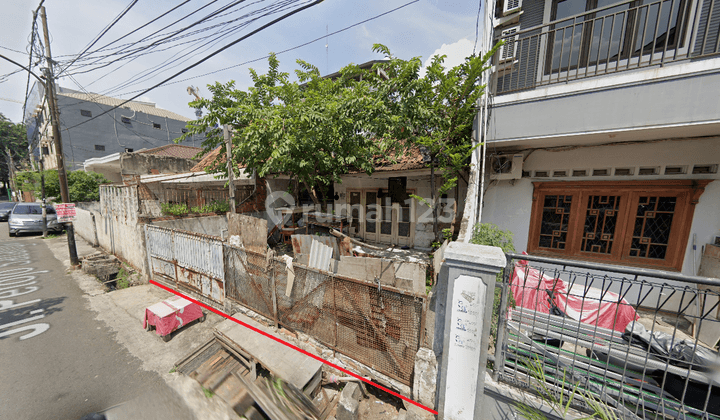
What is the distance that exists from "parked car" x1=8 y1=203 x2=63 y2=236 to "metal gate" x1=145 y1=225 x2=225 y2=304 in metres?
13.2

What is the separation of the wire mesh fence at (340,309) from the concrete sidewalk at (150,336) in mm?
1220

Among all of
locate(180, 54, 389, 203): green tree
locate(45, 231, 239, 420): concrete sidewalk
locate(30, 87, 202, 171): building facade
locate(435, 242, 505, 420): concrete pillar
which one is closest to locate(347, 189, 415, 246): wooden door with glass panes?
locate(180, 54, 389, 203): green tree

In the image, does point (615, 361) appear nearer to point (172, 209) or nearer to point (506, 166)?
point (506, 166)

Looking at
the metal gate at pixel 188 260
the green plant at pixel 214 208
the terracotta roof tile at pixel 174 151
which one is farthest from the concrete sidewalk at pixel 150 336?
the terracotta roof tile at pixel 174 151

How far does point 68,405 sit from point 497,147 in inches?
354

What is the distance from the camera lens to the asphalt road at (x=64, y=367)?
10.5 feet

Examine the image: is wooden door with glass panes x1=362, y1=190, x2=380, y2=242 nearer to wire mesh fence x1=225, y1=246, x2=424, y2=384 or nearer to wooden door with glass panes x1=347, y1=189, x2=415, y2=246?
wooden door with glass panes x1=347, y1=189, x2=415, y2=246

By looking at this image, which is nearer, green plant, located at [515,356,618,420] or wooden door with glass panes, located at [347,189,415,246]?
green plant, located at [515,356,618,420]

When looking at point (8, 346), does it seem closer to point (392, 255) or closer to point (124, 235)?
point (124, 235)

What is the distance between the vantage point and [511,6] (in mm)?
5090

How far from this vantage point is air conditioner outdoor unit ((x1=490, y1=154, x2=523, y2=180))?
18.1 ft

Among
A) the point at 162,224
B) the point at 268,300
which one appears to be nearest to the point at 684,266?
the point at 268,300

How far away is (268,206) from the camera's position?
10375mm

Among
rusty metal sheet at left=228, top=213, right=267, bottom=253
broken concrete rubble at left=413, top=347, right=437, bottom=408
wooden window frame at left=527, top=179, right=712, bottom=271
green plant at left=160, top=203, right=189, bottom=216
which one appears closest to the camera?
broken concrete rubble at left=413, top=347, right=437, bottom=408
